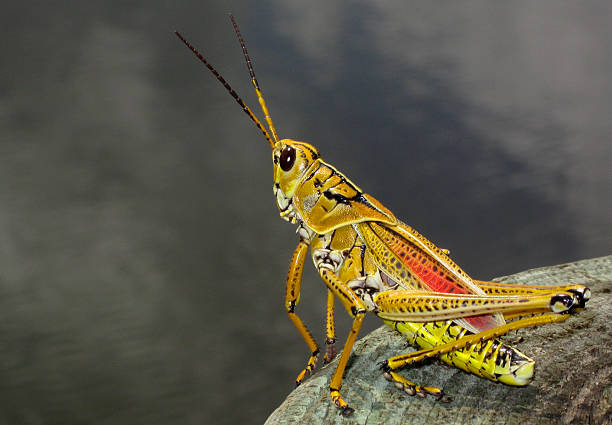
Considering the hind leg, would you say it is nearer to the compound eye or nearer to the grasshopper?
the grasshopper

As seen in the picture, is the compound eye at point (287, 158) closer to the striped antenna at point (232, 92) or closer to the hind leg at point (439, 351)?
the striped antenna at point (232, 92)

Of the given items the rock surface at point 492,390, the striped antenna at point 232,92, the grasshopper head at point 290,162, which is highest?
the striped antenna at point 232,92

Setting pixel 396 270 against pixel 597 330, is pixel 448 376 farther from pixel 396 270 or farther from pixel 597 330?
pixel 597 330

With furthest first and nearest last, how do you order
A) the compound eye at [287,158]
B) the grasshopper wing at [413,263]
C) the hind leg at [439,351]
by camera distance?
the compound eye at [287,158], the grasshopper wing at [413,263], the hind leg at [439,351]

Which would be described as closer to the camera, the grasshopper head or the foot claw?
the foot claw

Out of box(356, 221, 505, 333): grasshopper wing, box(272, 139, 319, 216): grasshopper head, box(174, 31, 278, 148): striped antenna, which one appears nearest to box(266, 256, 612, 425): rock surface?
box(356, 221, 505, 333): grasshopper wing

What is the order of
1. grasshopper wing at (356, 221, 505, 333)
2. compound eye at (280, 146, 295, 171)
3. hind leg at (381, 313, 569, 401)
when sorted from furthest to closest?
compound eye at (280, 146, 295, 171) < grasshopper wing at (356, 221, 505, 333) < hind leg at (381, 313, 569, 401)

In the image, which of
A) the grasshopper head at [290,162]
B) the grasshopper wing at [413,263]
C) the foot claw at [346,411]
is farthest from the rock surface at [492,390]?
the grasshopper head at [290,162]
